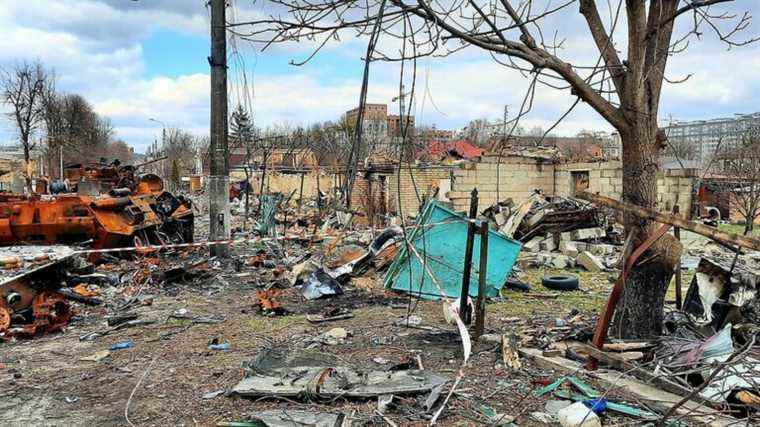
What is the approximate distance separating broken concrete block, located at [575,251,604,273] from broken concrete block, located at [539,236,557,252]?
62.1 inches

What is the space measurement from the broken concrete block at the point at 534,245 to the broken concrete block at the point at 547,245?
0.26 ft

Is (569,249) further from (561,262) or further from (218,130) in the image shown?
(218,130)

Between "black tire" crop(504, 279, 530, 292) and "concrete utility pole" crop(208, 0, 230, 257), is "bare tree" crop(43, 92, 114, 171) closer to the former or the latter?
"concrete utility pole" crop(208, 0, 230, 257)

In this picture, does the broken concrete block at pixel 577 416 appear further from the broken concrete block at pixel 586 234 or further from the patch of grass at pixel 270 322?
the broken concrete block at pixel 586 234

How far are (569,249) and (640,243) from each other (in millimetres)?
8405

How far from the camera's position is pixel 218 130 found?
1160cm

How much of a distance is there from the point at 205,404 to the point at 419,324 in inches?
116

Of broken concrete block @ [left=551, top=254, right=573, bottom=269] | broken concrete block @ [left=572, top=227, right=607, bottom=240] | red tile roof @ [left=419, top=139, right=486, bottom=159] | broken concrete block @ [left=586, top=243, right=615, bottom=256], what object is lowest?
broken concrete block @ [left=551, top=254, right=573, bottom=269]

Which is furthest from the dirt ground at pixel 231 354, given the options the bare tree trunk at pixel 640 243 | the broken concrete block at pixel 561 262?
the broken concrete block at pixel 561 262

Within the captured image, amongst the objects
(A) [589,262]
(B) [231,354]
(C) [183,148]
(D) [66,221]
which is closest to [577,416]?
(B) [231,354]

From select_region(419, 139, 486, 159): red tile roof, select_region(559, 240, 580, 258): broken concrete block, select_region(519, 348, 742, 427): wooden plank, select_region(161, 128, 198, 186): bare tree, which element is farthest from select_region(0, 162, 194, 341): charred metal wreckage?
select_region(161, 128, 198, 186): bare tree

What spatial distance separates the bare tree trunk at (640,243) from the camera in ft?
15.6

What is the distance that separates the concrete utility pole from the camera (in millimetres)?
11586

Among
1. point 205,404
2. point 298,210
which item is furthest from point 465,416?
point 298,210
